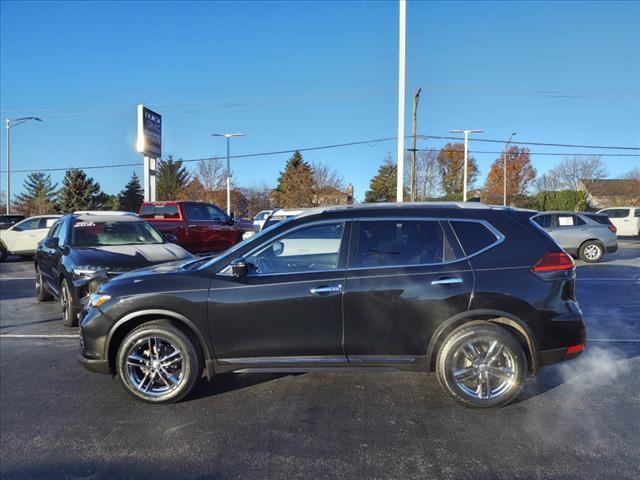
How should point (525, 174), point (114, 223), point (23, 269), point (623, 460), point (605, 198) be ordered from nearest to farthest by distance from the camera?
point (623, 460) < point (114, 223) < point (23, 269) < point (605, 198) < point (525, 174)

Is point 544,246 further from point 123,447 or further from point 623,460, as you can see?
point 123,447

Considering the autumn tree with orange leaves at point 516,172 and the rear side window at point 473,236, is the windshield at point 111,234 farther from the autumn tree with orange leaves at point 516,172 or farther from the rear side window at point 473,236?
the autumn tree with orange leaves at point 516,172

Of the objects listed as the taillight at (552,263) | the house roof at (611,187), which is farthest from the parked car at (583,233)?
the house roof at (611,187)

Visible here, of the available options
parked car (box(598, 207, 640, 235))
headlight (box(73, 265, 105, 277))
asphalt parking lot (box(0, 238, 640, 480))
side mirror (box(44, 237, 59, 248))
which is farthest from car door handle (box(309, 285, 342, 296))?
parked car (box(598, 207, 640, 235))

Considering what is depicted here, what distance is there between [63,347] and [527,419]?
17.5 ft

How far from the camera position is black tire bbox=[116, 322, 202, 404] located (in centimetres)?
404

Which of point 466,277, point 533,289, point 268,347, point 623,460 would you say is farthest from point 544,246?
point 268,347

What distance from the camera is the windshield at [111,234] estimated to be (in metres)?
7.73

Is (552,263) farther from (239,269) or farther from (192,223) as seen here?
(192,223)

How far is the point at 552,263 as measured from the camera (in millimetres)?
3977

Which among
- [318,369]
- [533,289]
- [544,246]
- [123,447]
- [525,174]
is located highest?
[525,174]

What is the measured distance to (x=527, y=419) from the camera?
3746 mm

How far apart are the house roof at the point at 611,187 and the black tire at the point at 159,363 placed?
173 feet

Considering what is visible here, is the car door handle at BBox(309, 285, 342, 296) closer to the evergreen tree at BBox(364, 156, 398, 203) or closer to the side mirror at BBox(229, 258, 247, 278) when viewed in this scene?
the side mirror at BBox(229, 258, 247, 278)
